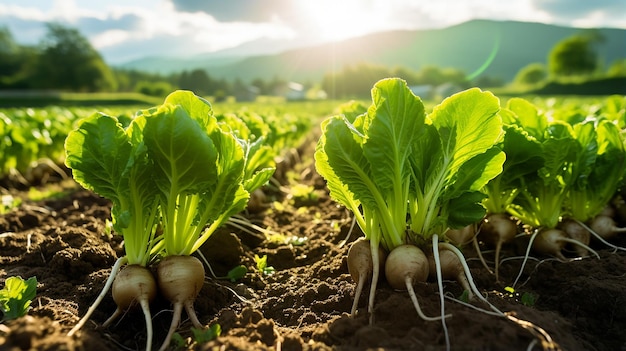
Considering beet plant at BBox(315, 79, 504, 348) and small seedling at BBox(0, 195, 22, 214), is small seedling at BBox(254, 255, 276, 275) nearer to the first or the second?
beet plant at BBox(315, 79, 504, 348)

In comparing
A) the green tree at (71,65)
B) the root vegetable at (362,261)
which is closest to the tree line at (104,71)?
the green tree at (71,65)

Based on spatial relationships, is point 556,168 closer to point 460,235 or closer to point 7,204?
point 460,235

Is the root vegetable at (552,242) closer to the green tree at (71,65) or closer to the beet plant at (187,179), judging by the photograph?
the beet plant at (187,179)

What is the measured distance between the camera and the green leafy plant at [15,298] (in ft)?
8.30

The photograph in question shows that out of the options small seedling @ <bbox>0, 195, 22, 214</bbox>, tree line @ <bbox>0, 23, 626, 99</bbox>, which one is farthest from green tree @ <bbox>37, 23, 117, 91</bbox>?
small seedling @ <bbox>0, 195, 22, 214</bbox>

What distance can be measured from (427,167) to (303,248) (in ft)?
5.80

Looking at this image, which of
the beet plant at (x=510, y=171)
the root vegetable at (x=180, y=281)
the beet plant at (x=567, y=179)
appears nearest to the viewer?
the root vegetable at (x=180, y=281)

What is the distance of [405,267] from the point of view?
2.73 meters

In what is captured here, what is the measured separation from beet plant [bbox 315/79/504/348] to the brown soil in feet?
0.85

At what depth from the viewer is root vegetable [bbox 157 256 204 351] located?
2781 mm

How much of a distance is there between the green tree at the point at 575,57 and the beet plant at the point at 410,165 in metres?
114

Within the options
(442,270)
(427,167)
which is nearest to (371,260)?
(442,270)

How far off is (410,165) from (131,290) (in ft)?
5.76

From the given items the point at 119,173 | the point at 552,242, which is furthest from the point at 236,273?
the point at 552,242
